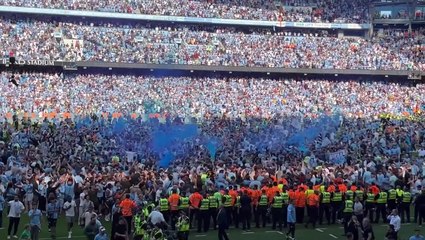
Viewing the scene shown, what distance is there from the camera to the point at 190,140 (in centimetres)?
3106

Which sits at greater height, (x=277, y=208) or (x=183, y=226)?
(x=277, y=208)

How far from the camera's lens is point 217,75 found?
5350 centimetres

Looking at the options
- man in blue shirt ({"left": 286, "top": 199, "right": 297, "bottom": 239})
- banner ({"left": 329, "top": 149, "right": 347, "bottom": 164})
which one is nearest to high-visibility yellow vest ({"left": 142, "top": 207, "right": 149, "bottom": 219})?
man in blue shirt ({"left": 286, "top": 199, "right": 297, "bottom": 239})

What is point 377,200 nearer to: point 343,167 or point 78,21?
point 343,167

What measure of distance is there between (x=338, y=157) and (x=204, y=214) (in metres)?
9.64

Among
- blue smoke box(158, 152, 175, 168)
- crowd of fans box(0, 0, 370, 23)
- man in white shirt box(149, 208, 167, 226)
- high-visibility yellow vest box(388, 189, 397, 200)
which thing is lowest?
man in white shirt box(149, 208, 167, 226)

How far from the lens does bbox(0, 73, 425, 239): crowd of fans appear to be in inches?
846

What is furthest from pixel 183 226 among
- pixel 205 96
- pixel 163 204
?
pixel 205 96

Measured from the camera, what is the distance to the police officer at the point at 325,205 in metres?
21.4

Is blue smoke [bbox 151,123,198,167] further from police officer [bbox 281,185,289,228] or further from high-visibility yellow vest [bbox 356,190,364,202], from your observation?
high-visibility yellow vest [bbox 356,190,364,202]

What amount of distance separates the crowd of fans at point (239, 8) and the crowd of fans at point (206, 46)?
119 centimetres

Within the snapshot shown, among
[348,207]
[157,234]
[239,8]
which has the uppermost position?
[239,8]

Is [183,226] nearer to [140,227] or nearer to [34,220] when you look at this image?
[140,227]

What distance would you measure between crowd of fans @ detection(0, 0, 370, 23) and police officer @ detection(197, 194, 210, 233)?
35188 millimetres
